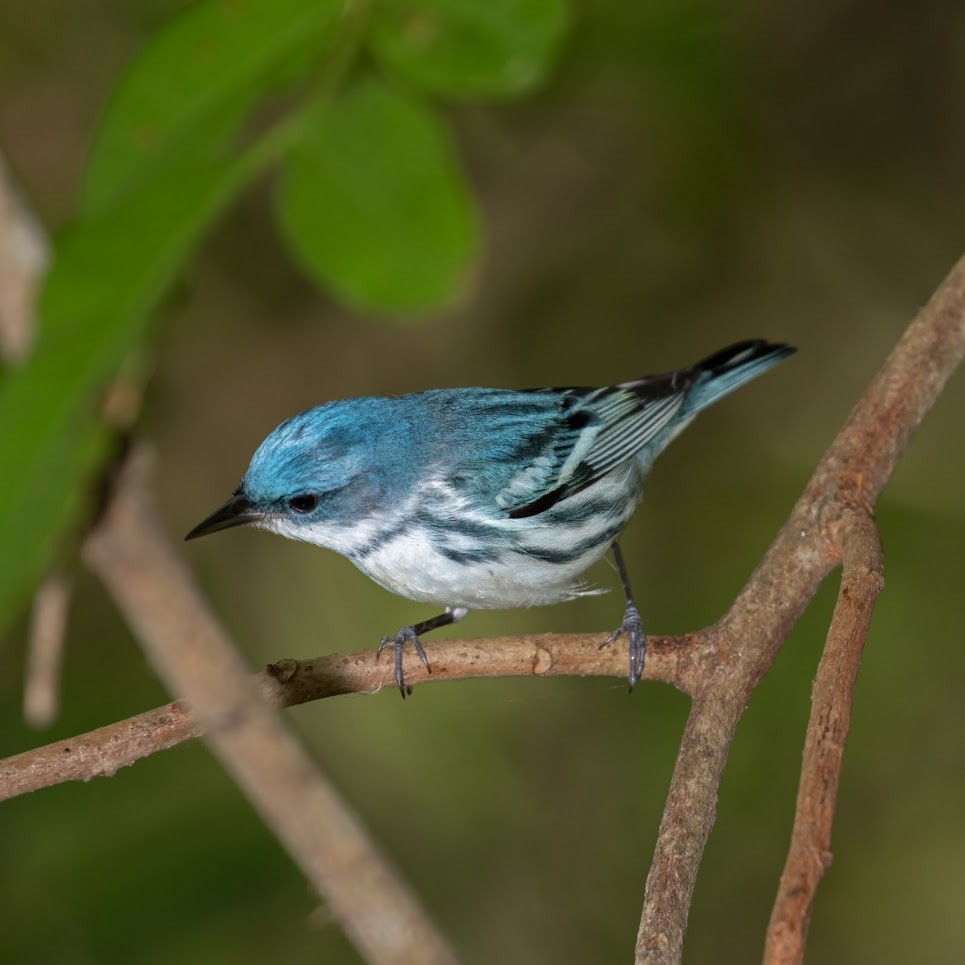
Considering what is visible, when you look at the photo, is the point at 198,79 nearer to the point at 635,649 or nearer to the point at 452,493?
the point at 635,649

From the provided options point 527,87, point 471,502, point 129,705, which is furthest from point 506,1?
point 129,705

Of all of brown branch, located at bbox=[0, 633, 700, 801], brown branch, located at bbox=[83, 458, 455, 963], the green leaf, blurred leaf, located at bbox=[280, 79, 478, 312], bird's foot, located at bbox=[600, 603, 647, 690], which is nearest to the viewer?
brown branch, located at bbox=[83, 458, 455, 963]

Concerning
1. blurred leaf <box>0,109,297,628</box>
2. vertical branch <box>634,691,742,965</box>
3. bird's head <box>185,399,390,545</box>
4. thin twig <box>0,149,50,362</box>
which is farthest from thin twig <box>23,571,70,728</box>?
bird's head <box>185,399,390,545</box>

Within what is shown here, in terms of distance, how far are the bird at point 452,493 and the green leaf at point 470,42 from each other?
132cm

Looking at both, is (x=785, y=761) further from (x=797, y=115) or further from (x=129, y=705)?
(x=797, y=115)

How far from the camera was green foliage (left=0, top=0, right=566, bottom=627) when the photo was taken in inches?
66.2

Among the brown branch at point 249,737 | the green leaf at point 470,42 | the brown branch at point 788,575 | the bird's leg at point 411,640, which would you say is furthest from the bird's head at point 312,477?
the brown branch at point 249,737

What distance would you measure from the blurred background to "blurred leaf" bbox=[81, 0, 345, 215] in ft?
7.71

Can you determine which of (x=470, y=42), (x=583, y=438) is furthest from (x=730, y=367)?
(x=470, y=42)

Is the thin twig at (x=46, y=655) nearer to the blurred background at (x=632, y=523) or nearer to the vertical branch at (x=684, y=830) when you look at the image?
the vertical branch at (x=684, y=830)

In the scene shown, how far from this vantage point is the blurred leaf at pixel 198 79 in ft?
6.10

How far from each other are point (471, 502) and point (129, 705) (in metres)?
1.61

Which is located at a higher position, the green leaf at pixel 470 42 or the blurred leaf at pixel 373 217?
the green leaf at pixel 470 42

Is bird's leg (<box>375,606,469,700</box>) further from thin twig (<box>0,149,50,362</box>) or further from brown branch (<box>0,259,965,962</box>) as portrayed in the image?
thin twig (<box>0,149,50,362</box>)
